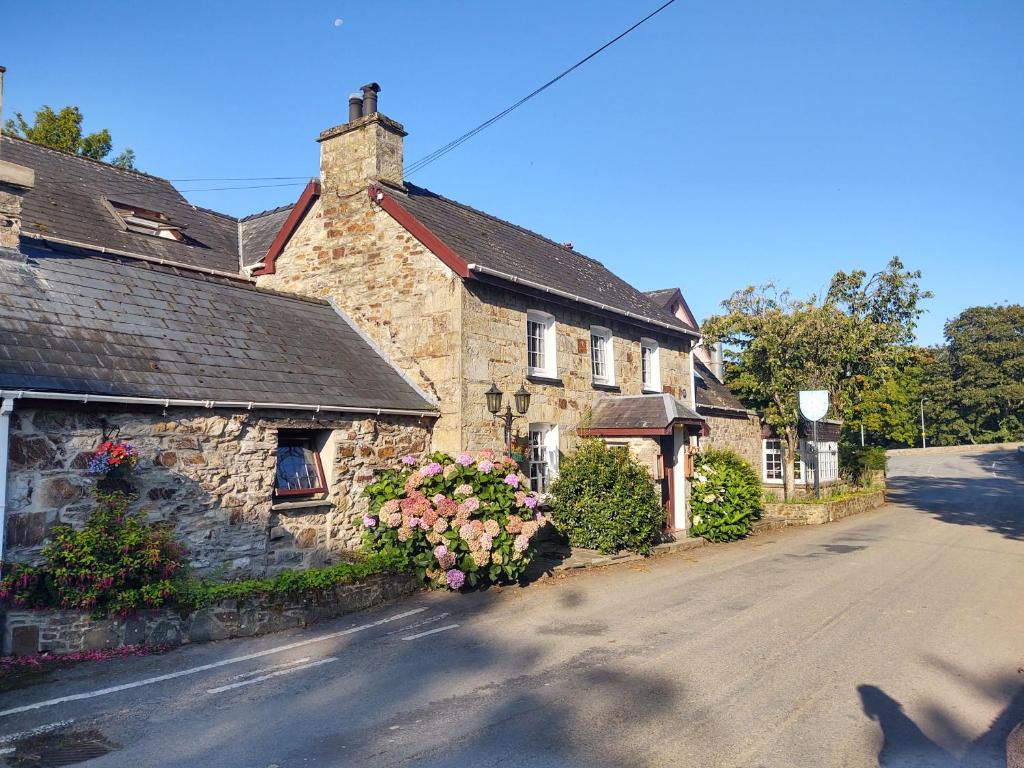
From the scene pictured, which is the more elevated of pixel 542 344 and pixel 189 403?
pixel 542 344

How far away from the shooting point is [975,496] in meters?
28.2

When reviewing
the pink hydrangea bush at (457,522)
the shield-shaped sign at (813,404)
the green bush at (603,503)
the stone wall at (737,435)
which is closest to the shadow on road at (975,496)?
the shield-shaped sign at (813,404)

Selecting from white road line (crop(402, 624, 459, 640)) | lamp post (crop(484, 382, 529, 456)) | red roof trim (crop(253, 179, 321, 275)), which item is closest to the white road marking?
white road line (crop(402, 624, 459, 640))

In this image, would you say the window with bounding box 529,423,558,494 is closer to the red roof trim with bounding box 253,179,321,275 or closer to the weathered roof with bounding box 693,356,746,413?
the red roof trim with bounding box 253,179,321,275

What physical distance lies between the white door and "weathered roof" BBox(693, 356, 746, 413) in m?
5.07

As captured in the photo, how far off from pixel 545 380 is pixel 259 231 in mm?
9658

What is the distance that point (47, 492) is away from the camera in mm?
8141

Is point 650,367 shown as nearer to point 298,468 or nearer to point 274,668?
point 298,468

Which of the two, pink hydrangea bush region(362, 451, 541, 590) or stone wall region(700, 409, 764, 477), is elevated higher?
stone wall region(700, 409, 764, 477)

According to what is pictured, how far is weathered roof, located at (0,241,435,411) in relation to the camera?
8875mm

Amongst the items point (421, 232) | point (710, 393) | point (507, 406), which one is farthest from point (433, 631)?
point (710, 393)

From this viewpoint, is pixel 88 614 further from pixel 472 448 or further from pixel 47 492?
pixel 472 448

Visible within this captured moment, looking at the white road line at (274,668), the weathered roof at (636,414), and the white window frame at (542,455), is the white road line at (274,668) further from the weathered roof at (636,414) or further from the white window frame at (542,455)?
the weathered roof at (636,414)

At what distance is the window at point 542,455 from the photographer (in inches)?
601
